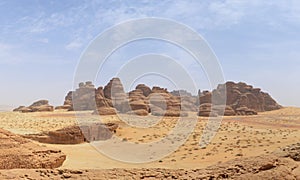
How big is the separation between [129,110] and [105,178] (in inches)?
1815

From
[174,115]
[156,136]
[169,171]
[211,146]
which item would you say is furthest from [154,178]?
[174,115]

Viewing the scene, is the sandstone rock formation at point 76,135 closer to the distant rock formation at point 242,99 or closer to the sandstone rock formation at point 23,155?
the sandstone rock formation at point 23,155

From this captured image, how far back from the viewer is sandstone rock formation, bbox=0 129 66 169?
28.0 ft

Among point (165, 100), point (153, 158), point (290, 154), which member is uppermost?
point (165, 100)

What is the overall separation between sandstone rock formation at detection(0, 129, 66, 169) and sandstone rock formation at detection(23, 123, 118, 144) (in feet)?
27.7

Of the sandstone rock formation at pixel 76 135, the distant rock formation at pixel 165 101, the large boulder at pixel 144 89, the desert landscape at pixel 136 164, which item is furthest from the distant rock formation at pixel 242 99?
the sandstone rock formation at pixel 76 135

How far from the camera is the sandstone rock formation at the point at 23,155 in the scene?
854 centimetres

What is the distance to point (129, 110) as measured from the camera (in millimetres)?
51531

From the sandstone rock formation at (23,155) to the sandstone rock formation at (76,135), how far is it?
27.7ft

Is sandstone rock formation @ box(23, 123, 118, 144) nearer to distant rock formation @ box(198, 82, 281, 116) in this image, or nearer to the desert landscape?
the desert landscape

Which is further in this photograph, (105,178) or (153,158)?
(153,158)

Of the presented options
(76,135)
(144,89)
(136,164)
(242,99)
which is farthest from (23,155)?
(144,89)

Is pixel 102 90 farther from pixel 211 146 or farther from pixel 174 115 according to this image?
pixel 211 146

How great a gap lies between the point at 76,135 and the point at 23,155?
1041 centimetres
